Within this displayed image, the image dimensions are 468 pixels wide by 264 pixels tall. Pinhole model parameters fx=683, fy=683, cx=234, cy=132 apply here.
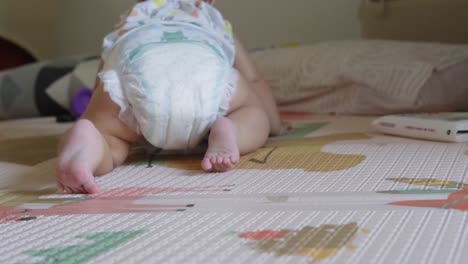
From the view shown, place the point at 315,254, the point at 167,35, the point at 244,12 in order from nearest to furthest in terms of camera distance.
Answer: the point at 315,254 < the point at 167,35 < the point at 244,12

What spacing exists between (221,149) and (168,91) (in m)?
0.11

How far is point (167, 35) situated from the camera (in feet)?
3.34

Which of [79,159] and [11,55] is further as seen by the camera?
[11,55]

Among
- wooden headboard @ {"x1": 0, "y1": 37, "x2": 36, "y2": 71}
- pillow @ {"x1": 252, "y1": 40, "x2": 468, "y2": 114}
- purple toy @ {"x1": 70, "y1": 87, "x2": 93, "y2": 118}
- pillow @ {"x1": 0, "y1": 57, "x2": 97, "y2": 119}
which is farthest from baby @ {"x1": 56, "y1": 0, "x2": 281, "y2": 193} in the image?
wooden headboard @ {"x1": 0, "y1": 37, "x2": 36, "y2": 71}

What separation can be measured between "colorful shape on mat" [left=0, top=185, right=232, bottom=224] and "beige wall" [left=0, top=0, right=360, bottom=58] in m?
1.29

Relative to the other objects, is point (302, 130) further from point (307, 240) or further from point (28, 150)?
point (307, 240)

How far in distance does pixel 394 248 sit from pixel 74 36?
6.97 feet

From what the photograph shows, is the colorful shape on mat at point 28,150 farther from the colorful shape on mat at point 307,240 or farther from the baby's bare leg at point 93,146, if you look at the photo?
the colorful shape on mat at point 307,240

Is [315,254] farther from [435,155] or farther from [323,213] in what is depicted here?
[435,155]

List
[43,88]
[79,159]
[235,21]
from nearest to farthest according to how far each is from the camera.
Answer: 1. [79,159]
2. [43,88]
3. [235,21]

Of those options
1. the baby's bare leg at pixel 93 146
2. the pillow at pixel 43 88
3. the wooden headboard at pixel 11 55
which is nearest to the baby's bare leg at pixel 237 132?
the baby's bare leg at pixel 93 146

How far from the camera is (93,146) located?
0.86 metres

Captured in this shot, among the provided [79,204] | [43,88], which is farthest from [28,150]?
[43,88]

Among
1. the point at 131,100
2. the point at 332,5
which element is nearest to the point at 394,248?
the point at 131,100
